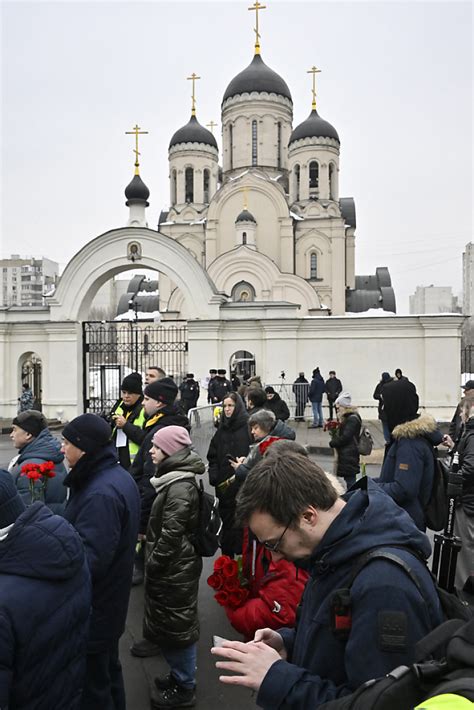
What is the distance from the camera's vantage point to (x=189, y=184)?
1639 inches

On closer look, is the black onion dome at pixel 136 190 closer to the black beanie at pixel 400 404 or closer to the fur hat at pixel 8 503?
the black beanie at pixel 400 404

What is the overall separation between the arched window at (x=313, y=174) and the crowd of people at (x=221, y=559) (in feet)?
114

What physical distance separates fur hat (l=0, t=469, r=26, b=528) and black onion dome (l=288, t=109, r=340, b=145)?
3794cm

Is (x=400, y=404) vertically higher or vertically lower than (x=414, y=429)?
higher

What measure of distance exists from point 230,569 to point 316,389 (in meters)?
12.2

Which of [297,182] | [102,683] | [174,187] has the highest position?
[174,187]

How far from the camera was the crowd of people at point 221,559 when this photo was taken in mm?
1570

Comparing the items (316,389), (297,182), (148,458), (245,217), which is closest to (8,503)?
(148,458)

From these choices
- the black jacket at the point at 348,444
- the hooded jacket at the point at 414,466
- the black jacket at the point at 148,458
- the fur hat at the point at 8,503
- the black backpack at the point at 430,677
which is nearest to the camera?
the black backpack at the point at 430,677

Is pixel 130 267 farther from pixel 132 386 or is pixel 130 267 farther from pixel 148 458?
pixel 148 458

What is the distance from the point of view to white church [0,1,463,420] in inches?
650

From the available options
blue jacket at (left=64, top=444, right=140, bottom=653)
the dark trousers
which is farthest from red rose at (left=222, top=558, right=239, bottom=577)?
the dark trousers

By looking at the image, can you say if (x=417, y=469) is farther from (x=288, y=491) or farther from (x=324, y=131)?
(x=324, y=131)

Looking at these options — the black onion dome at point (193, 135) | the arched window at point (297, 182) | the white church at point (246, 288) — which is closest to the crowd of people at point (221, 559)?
the white church at point (246, 288)
